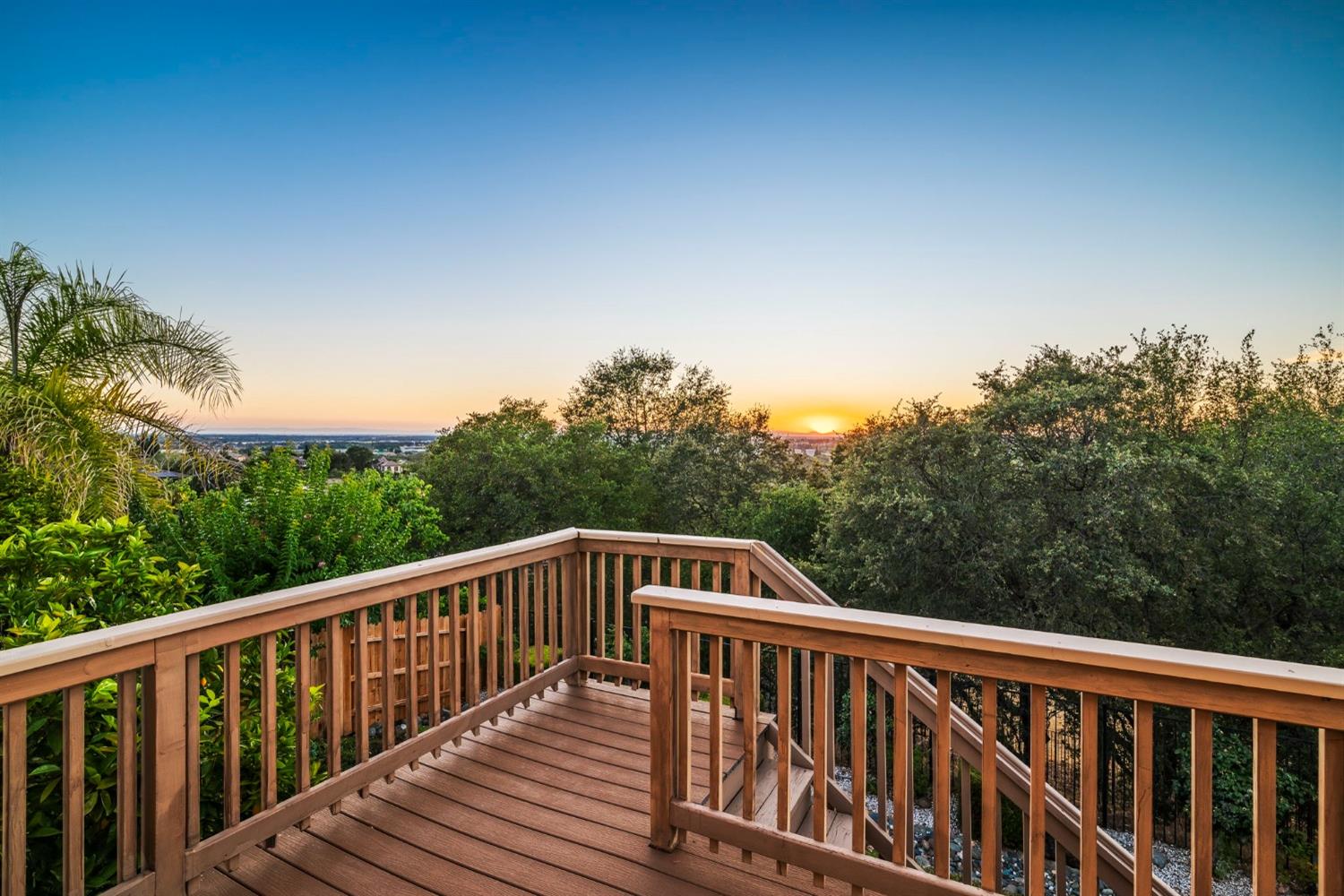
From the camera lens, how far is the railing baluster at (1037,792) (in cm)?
158

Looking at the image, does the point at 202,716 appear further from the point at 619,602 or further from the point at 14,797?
the point at 619,602

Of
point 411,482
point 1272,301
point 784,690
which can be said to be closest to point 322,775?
point 784,690

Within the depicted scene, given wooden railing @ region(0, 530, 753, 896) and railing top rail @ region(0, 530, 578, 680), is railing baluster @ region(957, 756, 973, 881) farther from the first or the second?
railing top rail @ region(0, 530, 578, 680)

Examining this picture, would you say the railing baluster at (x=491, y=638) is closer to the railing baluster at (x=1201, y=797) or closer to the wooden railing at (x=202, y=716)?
the wooden railing at (x=202, y=716)

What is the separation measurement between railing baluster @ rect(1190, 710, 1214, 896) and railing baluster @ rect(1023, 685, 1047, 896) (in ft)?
0.99

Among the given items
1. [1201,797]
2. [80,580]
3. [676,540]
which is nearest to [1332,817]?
[1201,797]

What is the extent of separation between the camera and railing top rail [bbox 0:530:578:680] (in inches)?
59.6

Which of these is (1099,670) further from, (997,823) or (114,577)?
(114,577)

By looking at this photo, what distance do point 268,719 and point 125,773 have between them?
0.45 meters

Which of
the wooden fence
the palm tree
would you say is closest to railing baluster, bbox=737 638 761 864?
the wooden fence

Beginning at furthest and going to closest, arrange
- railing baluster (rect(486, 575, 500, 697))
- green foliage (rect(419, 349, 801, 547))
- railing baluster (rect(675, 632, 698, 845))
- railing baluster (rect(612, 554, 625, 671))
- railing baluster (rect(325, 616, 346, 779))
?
green foliage (rect(419, 349, 801, 547)) < railing baluster (rect(612, 554, 625, 671)) < railing baluster (rect(486, 575, 500, 697)) < railing baluster (rect(325, 616, 346, 779)) < railing baluster (rect(675, 632, 698, 845))

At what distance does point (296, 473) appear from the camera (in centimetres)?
458

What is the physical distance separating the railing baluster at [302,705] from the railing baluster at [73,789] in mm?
670

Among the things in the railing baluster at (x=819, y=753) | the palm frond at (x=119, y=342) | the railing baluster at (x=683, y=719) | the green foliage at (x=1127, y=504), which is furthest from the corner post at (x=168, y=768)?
the green foliage at (x=1127, y=504)
